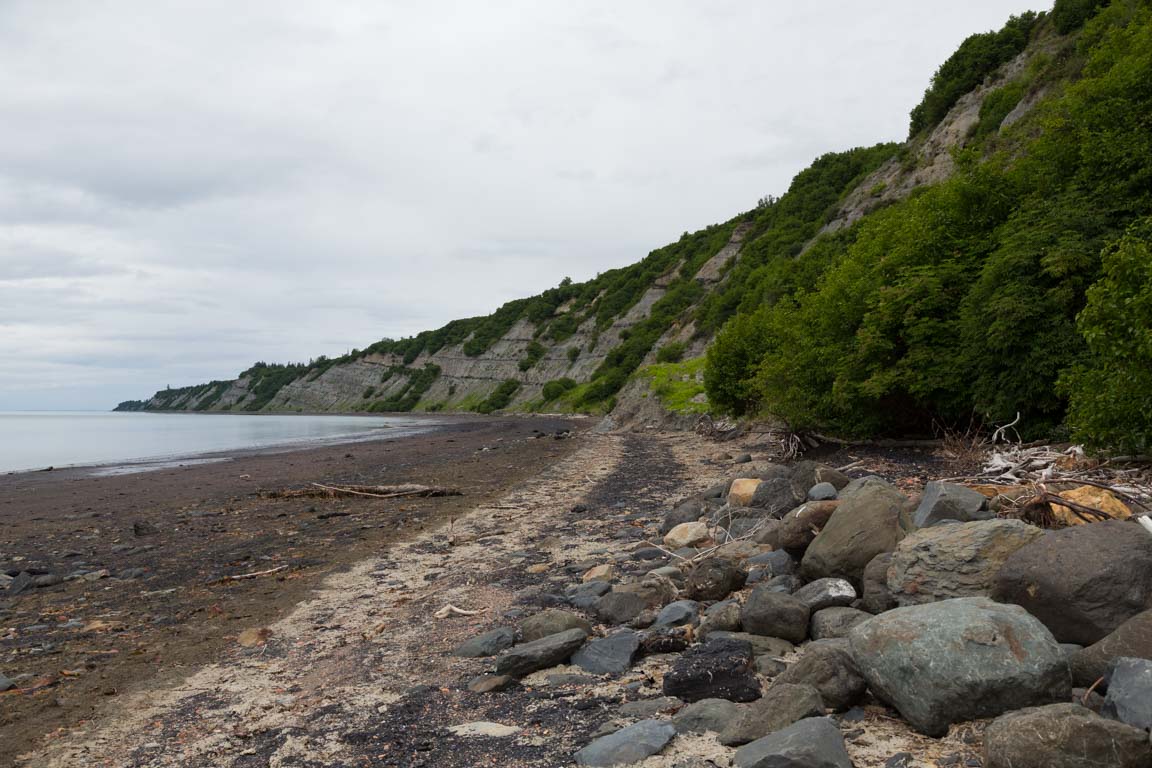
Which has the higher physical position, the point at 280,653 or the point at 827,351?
the point at 827,351

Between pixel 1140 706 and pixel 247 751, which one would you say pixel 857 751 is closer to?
pixel 1140 706

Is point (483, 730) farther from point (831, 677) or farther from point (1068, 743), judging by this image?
point (1068, 743)

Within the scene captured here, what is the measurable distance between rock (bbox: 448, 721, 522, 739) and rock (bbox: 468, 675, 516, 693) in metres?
0.59

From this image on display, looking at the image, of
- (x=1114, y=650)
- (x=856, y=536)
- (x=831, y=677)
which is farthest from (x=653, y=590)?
(x=1114, y=650)

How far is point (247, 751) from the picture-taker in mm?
5539

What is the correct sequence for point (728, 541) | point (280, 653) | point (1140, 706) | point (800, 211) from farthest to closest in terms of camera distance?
point (800, 211), point (728, 541), point (280, 653), point (1140, 706)

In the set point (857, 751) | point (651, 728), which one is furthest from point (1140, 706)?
point (651, 728)

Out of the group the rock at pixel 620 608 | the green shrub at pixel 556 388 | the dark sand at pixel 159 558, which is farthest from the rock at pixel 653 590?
the green shrub at pixel 556 388

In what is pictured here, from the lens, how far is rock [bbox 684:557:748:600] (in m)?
7.74

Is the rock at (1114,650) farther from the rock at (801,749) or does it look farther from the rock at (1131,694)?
the rock at (801,749)

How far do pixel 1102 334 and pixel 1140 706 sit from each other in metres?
8.91

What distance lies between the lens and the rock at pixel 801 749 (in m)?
4.00

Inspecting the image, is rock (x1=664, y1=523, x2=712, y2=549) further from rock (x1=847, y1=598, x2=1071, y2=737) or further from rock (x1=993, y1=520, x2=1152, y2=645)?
rock (x1=847, y1=598, x2=1071, y2=737)

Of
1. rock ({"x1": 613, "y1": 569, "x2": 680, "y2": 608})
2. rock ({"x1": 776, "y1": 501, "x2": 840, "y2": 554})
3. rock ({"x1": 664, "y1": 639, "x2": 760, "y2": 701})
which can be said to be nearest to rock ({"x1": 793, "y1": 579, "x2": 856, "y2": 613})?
rock ({"x1": 664, "y1": 639, "x2": 760, "y2": 701})
